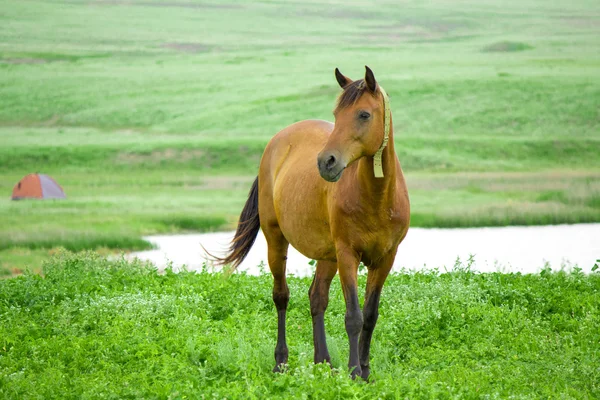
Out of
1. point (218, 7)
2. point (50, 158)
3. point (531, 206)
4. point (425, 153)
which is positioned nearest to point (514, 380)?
point (531, 206)

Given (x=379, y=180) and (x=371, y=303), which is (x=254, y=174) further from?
(x=379, y=180)

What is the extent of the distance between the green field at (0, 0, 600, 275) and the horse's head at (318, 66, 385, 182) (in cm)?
1312

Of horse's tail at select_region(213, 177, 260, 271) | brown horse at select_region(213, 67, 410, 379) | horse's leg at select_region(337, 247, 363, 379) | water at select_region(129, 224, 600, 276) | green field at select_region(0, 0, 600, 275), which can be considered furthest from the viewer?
green field at select_region(0, 0, 600, 275)

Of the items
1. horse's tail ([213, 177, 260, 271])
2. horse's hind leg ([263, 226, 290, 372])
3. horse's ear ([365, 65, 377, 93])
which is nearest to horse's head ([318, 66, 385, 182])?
horse's ear ([365, 65, 377, 93])

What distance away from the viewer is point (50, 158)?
1233 inches

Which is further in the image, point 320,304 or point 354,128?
point 320,304

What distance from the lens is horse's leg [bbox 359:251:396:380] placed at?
6523 mm

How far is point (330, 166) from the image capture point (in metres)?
5.77

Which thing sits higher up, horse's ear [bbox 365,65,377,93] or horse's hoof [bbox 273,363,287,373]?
horse's ear [bbox 365,65,377,93]

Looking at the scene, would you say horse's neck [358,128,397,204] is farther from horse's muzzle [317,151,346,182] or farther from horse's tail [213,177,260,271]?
horse's tail [213,177,260,271]

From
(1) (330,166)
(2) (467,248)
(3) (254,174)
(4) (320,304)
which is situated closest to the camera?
(1) (330,166)

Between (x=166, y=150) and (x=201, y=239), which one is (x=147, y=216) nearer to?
(x=201, y=239)

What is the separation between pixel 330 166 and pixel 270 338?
108 inches

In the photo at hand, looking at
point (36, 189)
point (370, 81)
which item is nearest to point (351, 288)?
point (370, 81)
